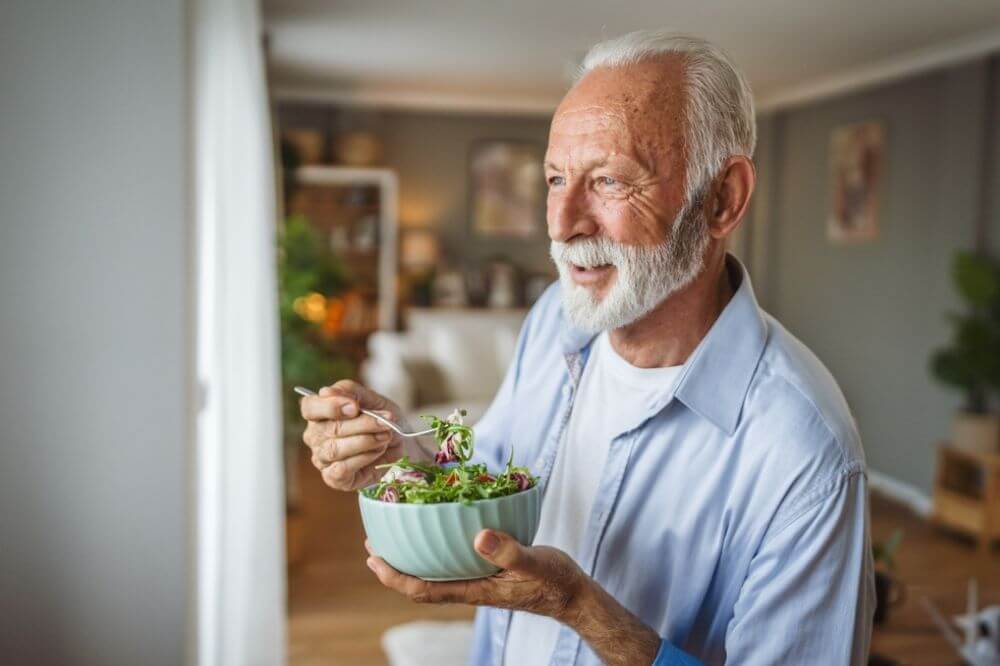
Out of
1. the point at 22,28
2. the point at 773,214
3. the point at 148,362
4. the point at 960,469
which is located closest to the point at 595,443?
the point at 148,362

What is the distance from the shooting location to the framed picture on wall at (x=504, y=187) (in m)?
7.82

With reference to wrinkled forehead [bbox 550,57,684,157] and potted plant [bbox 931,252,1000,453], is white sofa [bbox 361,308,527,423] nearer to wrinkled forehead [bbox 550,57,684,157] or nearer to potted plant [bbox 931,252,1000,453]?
potted plant [bbox 931,252,1000,453]

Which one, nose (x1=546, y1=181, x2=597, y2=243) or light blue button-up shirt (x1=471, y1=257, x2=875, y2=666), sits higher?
nose (x1=546, y1=181, x2=597, y2=243)

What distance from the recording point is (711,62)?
3.41 feet

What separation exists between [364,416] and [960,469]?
15.4ft

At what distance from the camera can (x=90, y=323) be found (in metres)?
1.80

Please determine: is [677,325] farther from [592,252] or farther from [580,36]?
[580,36]

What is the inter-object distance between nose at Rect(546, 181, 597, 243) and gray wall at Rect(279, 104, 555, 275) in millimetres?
6588

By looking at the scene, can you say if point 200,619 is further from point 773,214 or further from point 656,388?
point 773,214

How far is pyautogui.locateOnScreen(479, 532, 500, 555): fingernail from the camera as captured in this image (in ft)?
2.69

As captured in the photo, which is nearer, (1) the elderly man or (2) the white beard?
(1) the elderly man

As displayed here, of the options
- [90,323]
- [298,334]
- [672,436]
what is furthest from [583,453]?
[298,334]

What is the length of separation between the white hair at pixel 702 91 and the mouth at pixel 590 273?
0.44 ft

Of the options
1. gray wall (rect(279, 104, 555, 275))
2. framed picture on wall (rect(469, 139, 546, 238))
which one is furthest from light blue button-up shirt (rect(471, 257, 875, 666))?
framed picture on wall (rect(469, 139, 546, 238))
